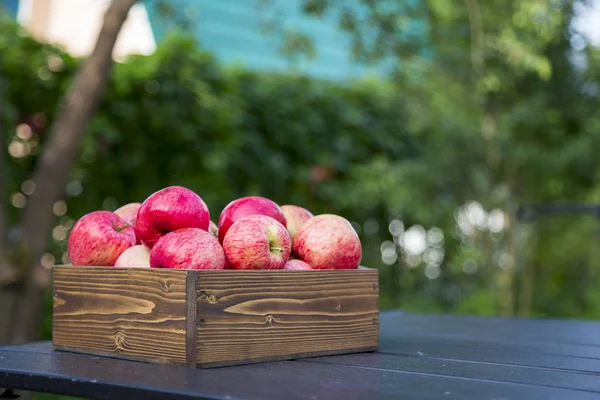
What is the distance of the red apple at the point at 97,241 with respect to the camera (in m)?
1.42

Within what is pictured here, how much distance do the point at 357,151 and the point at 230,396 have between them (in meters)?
4.07

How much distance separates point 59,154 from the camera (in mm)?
3025

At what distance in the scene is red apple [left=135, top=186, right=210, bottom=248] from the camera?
135 centimetres

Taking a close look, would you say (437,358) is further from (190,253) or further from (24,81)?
(24,81)

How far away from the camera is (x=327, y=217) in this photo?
57.7 inches

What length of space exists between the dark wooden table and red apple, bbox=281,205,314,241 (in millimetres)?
273

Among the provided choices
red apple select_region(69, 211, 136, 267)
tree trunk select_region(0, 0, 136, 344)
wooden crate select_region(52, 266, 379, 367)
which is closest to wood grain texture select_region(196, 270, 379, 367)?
wooden crate select_region(52, 266, 379, 367)

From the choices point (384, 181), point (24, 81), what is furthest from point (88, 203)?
point (384, 181)

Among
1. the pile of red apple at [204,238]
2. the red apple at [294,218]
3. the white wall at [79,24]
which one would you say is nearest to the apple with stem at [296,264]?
the pile of red apple at [204,238]

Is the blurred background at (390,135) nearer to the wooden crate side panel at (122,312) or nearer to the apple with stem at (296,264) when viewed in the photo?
the wooden crate side panel at (122,312)

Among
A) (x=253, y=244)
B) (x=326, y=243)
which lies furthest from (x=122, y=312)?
(x=326, y=243)

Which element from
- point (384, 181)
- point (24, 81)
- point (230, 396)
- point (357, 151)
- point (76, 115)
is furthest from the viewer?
point (357, 151)

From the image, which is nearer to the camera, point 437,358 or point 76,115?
point 437,358

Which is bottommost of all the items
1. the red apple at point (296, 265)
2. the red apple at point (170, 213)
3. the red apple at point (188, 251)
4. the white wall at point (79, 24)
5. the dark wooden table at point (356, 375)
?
the dark wooden table at point (356, 375)
